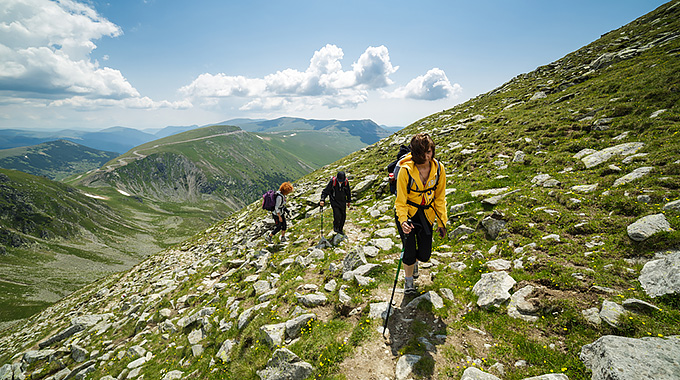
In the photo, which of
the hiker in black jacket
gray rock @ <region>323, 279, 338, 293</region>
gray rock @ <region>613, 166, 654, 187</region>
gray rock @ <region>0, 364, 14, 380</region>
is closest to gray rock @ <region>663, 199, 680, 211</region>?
gray rock @ <region>613, 166, 654, 187</region>

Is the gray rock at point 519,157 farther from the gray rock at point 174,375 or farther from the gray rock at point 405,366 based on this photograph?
the gray rock at point 174,375

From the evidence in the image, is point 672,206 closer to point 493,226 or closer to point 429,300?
point 493,226

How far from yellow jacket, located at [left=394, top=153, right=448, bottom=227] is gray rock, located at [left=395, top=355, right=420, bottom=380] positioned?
328cm

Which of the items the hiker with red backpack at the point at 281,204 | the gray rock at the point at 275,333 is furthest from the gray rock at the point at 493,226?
the hiker with red backpack at the point at 281,204

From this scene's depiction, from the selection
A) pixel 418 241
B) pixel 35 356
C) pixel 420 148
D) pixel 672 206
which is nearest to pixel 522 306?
pixel 418 241

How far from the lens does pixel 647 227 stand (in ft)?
22.6

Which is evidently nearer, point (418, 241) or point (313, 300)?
point (418, 241)

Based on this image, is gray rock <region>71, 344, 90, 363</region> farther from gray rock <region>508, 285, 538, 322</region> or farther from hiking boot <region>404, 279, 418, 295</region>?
gray rock <region>508, 285, 538, 322</region>

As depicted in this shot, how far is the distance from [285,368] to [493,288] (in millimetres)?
6256

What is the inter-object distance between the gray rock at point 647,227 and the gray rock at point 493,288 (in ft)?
11.4

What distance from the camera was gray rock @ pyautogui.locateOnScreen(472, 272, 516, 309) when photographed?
6801mm

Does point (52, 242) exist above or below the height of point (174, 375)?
below

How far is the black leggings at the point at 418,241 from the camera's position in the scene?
730cm

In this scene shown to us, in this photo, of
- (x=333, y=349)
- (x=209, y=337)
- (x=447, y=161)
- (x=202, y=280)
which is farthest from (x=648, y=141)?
(x=202, y=280)
